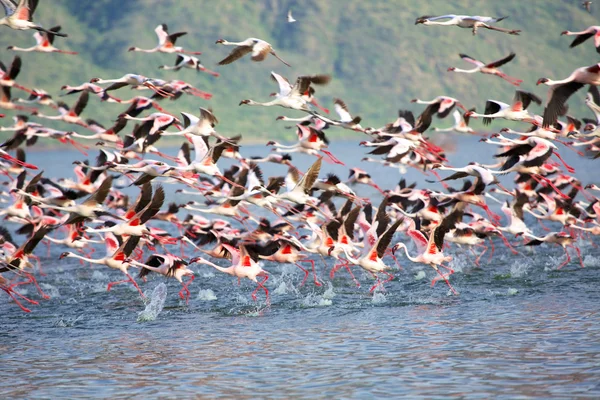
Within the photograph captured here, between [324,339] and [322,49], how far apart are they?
15957 centimetres

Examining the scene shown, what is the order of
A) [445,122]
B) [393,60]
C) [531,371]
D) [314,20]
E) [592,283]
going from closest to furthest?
[531,371], [592,283], [445,122], [393,60], [314,20]

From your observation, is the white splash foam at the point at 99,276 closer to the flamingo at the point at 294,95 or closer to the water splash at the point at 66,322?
the water splash at the point at 66,322

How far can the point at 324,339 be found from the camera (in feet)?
45.1

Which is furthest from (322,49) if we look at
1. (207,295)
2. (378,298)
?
(378,298)

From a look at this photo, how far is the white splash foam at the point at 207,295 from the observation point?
17.8 meters

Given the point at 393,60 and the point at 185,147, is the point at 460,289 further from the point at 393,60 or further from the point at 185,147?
the point at 393,60

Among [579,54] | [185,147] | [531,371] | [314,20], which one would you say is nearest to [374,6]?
[314,20]

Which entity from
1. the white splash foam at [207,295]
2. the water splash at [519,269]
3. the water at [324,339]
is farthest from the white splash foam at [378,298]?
the water splash at [519,269]

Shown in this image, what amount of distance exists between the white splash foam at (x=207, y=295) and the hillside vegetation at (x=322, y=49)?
394 feet

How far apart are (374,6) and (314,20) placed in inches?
493

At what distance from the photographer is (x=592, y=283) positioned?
17328 mm

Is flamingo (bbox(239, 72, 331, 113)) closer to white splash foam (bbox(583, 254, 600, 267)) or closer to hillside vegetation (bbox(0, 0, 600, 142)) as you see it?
white splash foam (bbox(583, 254, 600, 267))

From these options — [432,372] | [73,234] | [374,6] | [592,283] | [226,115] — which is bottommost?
[226,115]

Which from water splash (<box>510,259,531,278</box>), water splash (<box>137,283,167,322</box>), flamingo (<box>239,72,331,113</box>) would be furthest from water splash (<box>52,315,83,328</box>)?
water splash (<box>510,259,531,278</box>)
